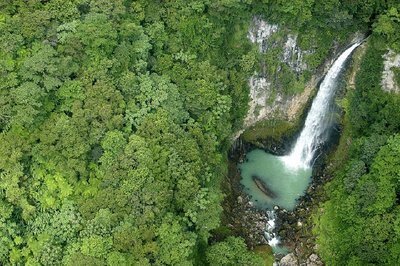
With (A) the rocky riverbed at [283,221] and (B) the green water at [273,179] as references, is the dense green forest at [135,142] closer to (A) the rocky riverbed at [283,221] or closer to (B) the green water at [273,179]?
(A) the rocky riverbed at [283,221]

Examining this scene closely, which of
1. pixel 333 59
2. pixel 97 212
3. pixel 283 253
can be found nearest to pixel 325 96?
pixel 333 59

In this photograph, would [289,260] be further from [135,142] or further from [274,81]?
[274,81]

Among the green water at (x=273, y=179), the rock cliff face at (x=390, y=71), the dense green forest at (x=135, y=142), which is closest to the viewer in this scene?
the dense green forest at (x=135, y=142)

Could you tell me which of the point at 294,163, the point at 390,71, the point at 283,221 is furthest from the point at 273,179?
the point at 390,71

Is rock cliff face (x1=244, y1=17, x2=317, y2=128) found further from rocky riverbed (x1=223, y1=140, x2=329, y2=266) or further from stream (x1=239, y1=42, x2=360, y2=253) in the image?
rocky riverbed (x1=223, y1=140, x2=329, y2=266)

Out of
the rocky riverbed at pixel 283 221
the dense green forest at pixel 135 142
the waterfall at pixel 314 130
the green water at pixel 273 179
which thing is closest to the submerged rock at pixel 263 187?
the green water at pixel 273 179
